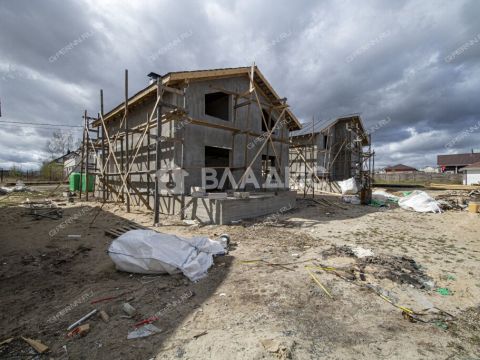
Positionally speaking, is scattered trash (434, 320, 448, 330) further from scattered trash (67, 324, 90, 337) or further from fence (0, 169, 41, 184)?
fence (0, 169, 41, 184)

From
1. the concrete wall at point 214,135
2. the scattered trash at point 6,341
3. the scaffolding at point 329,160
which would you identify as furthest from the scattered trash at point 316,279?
the scaffolding at point 329,160

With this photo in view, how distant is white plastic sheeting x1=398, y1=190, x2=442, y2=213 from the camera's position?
1204 centimetres

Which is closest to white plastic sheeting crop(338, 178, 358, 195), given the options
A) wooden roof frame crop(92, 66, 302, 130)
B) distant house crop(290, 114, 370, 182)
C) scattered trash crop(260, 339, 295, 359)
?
distant house crop(290, 114, 370, 182)

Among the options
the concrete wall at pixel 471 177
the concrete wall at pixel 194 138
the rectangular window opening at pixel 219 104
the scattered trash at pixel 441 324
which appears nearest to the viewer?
the scattered trash at pixel 441 324

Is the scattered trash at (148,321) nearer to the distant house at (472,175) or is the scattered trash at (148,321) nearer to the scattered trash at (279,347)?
the scattered trash at (279,347)

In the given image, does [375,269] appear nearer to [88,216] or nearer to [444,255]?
[444,255]

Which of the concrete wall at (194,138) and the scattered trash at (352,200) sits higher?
the concrete wall at (194,138)

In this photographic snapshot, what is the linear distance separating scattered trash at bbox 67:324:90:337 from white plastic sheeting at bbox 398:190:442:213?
47.9 feet

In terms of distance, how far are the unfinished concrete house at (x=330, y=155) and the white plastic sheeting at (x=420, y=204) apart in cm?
658

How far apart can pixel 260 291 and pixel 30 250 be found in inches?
214

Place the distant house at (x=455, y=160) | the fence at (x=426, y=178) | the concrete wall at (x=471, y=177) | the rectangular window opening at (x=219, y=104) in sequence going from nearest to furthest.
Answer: the rectangular window opening at (x=219, y=104) → the concrete wall at (x=471, y=177) → the fence at (x=426, y=178) → the distant house at (x=455, y=160)

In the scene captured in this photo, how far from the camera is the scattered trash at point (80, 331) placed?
2.64 metres

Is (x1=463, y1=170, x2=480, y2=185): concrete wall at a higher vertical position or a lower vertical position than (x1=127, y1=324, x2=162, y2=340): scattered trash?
higher

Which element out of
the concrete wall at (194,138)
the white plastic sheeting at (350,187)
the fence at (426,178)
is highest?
the concrete wall at (194,138)
